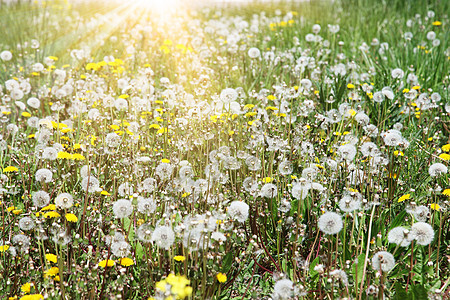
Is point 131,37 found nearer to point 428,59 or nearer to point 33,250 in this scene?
point 428,59

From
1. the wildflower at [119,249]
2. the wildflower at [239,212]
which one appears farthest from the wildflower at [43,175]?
the wildflower at [239,212]

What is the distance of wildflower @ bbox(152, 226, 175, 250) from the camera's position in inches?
67.9

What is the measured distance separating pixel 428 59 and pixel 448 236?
284 cm

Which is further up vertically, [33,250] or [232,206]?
[232,206]

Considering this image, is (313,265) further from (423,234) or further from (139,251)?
(139,251)

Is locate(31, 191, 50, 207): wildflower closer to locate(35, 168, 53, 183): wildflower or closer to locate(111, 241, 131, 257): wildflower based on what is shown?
locate(35, 168, 53, 183): wildflower

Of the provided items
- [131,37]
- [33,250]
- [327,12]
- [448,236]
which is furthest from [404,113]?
[327,12]

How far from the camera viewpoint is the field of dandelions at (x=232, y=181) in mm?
1771

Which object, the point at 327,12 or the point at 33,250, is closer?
the point at 33,250

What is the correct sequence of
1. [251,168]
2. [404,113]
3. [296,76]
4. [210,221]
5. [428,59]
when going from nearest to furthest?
[210,221] → [251,168] → [404,113] → [296,76] → [428,59]

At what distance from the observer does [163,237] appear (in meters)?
1.72

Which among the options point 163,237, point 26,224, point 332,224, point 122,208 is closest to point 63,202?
point 26,224

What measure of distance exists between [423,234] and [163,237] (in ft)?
3.51

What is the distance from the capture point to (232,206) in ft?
6.31
